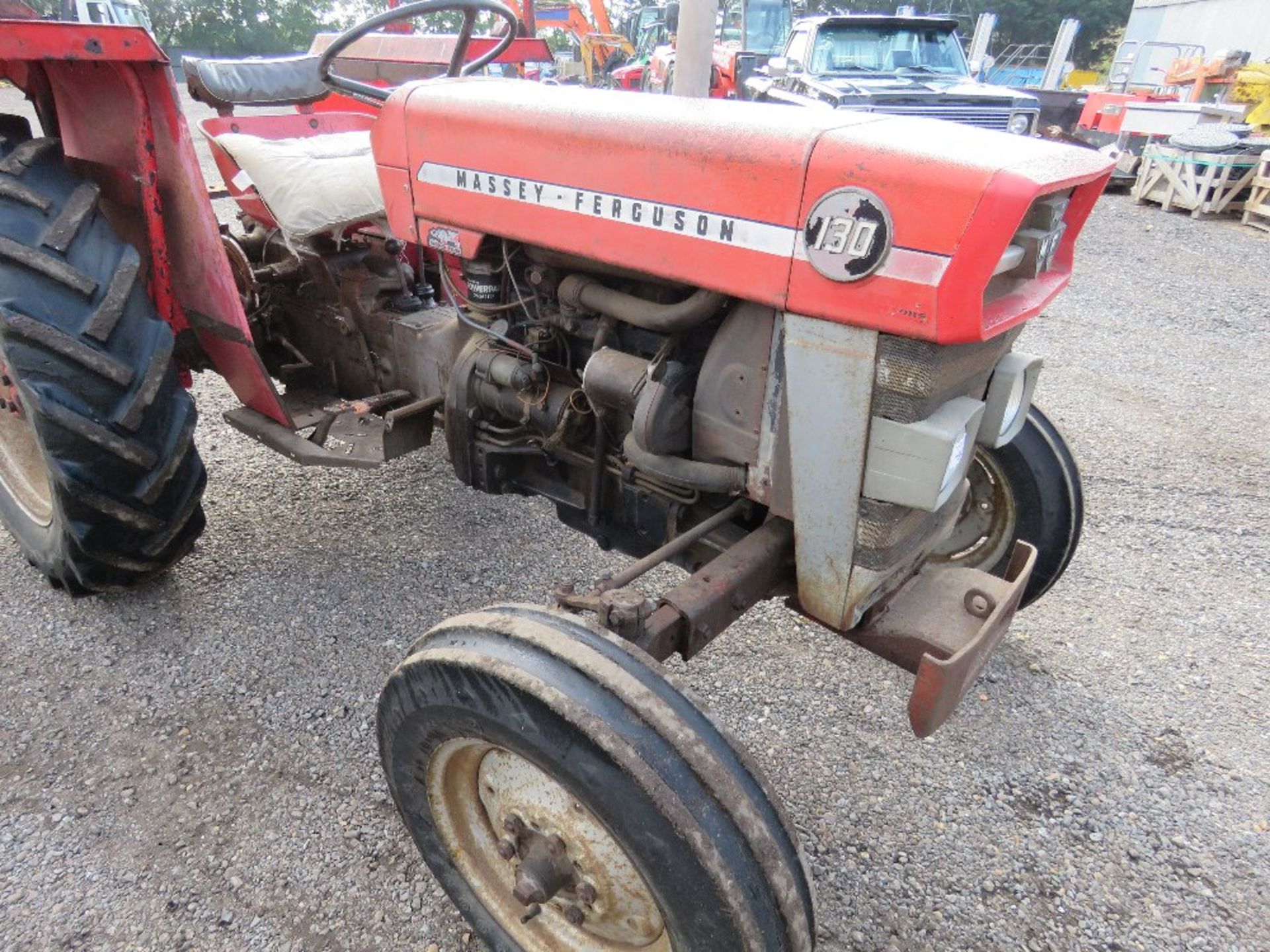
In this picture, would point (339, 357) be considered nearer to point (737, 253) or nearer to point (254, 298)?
point (254, 298)

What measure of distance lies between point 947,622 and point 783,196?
968 millimetres

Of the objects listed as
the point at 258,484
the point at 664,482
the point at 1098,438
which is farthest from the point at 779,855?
the point at 1098,438

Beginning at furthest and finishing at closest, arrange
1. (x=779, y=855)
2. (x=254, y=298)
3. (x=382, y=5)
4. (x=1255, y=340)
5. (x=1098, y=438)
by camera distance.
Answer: (x=382, y=5) → (x=1255, y=340) → (x=1098, y=438) → (x=254, y=298) → (x=779, y=855)

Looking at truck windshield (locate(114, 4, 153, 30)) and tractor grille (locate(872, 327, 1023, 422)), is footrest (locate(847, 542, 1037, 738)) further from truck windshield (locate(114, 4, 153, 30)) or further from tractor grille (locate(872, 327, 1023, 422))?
truck windshield (locate(114, 4, 153, 30))

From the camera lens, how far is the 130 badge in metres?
1.30

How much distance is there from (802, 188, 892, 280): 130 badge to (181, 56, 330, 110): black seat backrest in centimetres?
225

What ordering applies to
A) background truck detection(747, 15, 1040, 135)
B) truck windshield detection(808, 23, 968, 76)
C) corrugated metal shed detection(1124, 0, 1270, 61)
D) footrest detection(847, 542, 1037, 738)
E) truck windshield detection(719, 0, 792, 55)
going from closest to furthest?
footrest detection(847, 542, 1037, 738) → background truck detection(747, 15, 1040, 135) → truck windshield detection(808, 23, 968, 76) → truck windshield detection(719, 0, 792, 55) → corrugated metal shed detection(1124, 0, 1270, 61)

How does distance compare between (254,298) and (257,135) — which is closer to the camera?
(254,298)

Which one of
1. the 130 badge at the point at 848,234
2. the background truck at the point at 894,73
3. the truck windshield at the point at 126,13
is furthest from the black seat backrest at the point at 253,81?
the truck windshield at the point at 126,13

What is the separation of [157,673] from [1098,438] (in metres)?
3.91

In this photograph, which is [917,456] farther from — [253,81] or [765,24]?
[765,24]

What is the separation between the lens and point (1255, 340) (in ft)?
18.2

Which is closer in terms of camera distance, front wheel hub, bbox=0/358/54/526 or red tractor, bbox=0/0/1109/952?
red tractor, bbox=0/0/1109/952

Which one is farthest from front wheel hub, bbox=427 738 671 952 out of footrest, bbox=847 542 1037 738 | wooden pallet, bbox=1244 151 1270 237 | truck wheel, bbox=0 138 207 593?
wooden pallet, bbox=1244 151 1270 237
